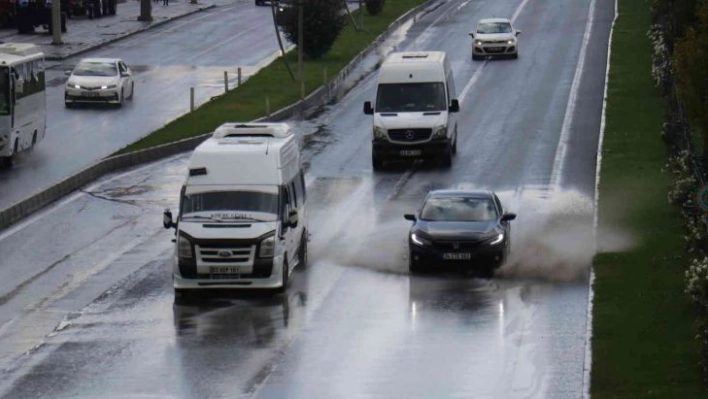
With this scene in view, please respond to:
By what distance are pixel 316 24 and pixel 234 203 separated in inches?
1643

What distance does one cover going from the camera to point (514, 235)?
1345 inches

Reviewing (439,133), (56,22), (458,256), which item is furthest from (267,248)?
(56,22)

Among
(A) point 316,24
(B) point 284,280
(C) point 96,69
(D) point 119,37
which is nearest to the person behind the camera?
(B) point 284,280

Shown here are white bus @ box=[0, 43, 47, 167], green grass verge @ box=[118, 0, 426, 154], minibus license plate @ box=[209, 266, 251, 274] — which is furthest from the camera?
green grass verge @ box=[118, 0, 426, 154]

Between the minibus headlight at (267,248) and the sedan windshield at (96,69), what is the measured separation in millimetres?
31987

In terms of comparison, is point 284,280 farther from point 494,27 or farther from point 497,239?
point 494,27

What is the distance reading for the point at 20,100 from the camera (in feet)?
151

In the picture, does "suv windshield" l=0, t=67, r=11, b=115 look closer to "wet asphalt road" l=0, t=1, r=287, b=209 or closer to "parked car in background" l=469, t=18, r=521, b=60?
"wet asphalt road" l=0, t=1, r=287, b=209

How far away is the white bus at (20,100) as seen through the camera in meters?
45.2

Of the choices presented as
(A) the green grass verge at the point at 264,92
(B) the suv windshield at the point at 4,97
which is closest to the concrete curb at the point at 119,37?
(A) the green grass verge at the point at 264,92

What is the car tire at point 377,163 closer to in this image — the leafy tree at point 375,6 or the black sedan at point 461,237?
the black sedan at point 461,237

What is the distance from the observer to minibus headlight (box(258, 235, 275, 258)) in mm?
27734

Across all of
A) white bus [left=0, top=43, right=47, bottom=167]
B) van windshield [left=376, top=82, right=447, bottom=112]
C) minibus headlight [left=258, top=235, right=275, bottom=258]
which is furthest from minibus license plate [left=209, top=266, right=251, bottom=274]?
white bus [left=0, top=43, right=47, bottom=167]

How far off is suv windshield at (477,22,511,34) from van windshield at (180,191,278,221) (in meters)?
42.2
